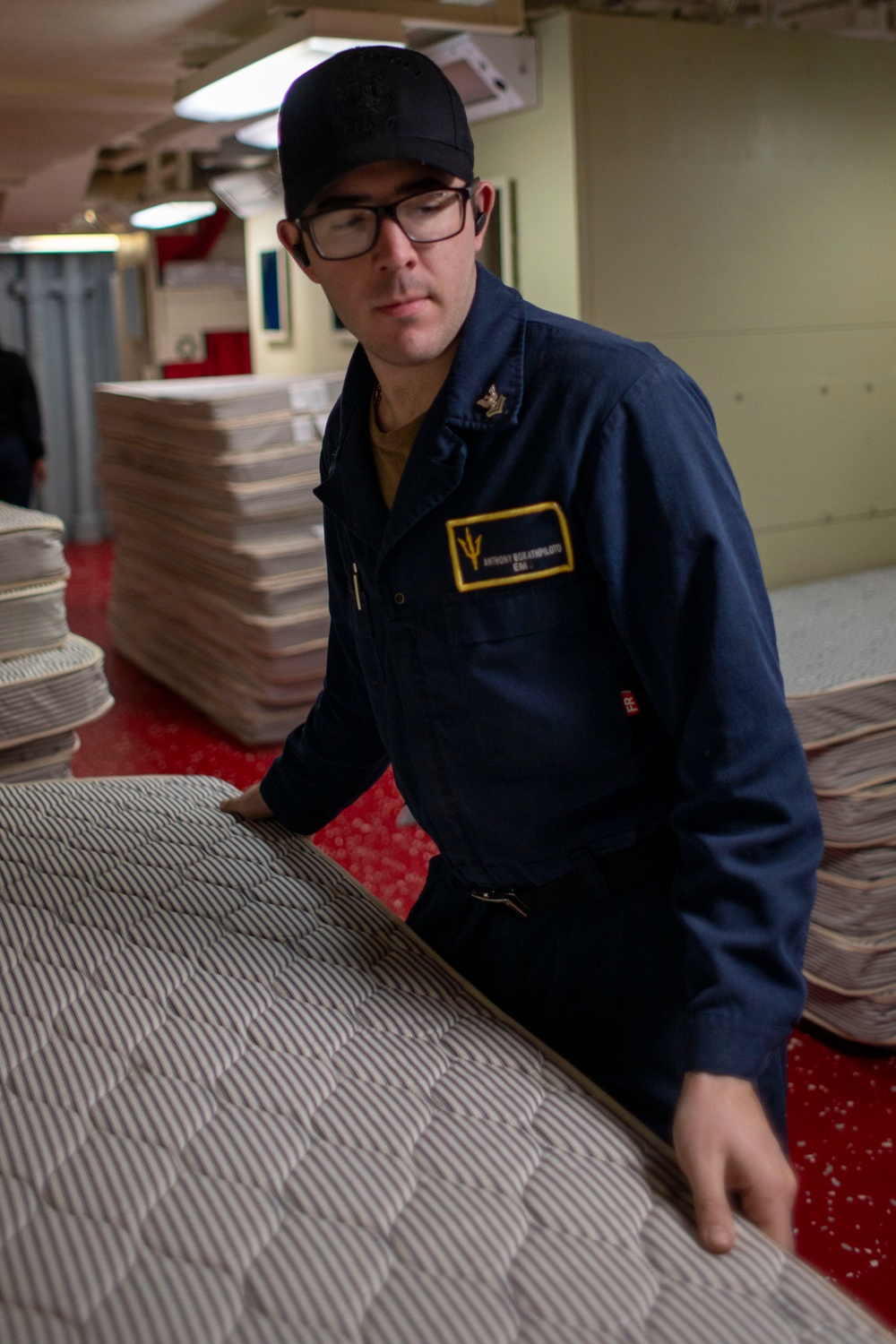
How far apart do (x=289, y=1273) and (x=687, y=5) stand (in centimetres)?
379

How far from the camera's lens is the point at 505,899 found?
1349 millimetres

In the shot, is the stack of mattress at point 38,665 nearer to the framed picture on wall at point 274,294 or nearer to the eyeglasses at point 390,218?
the eyeglasses at point 390,218

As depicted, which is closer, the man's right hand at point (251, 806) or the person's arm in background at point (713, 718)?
the person's arm in background at point (713, 718)

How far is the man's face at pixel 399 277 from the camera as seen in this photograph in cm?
117

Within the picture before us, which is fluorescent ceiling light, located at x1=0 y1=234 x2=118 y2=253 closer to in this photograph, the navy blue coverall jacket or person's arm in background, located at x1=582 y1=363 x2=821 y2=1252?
the navy blue coverall jacket

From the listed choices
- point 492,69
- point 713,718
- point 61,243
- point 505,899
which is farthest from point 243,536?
point 61,243

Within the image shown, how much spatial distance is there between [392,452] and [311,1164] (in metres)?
0.77

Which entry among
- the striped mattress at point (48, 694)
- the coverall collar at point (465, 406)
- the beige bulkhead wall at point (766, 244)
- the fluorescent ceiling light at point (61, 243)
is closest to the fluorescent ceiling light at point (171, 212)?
the fluorescent ceiling light at point (61, 243)

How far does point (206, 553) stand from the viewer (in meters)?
4.70

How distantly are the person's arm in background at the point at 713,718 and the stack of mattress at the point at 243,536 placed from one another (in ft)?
10.5

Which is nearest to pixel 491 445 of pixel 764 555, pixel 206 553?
pixel 764 555

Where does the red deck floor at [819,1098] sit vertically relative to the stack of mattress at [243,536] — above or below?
below

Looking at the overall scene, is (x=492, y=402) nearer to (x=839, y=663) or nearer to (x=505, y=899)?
(x=505, y=899)

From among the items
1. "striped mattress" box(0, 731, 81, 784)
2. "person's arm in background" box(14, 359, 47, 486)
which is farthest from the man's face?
"person's arm in background" box(14, 359, 47, 486)
